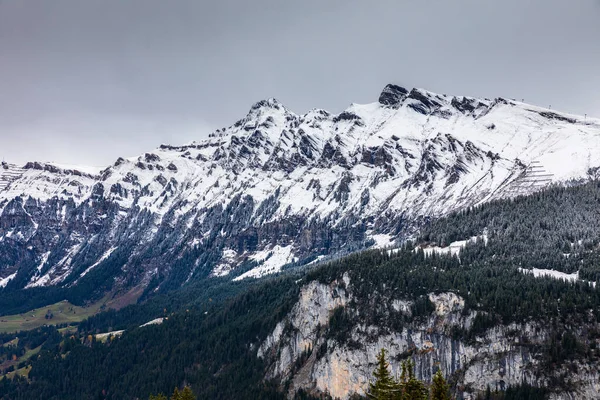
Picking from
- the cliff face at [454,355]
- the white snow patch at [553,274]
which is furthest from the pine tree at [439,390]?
the white snow patch at [553,274]

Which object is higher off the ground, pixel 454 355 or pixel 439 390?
pixel 454 355

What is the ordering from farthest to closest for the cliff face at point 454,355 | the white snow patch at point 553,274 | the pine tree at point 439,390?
the white snow patch at point 553,274 → the cliff face at point 454,355 → the pine tree at point 439,390

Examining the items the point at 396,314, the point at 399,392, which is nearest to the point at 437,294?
the point at 396,314

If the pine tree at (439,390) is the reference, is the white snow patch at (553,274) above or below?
above

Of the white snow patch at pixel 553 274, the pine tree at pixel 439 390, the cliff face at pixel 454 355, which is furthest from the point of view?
the white snow patch at pixel 553 274

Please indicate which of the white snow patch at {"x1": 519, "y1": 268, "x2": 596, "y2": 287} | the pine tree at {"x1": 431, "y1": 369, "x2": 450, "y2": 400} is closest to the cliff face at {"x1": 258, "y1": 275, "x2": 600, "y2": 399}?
the white snow patch at {"x1": 519, "y1": 268, "x2": 596, "y2": 287}

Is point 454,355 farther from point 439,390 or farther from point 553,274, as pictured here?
point 439,390

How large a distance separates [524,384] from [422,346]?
34059 millimetres

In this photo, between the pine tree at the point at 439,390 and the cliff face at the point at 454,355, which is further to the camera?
the cliff face at the point at 454,355

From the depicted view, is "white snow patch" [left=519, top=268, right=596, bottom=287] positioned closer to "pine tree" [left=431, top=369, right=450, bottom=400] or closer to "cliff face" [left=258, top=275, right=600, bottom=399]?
"cliff face" [left=258, top=275, right=600, bottom=399]

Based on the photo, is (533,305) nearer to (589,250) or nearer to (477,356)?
(477,356)

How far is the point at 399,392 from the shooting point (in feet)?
244

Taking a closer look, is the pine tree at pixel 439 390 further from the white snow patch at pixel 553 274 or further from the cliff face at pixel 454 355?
Answer: the white snow patch at pixel 553 274

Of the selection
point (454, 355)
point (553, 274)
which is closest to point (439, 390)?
point (454, 355)
